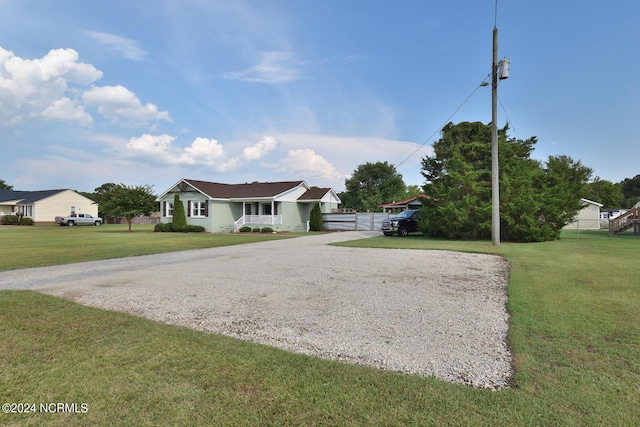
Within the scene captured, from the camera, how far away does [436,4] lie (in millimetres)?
13234

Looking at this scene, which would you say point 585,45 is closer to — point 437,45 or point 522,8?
point 522,8

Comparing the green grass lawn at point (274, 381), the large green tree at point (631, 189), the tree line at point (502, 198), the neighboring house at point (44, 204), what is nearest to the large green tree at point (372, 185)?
the tree line at point (502, 198)

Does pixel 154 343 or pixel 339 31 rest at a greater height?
pixel 339 31

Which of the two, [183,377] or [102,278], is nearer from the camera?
[183,377]

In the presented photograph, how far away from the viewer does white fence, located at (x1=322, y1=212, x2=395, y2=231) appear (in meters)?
27.5

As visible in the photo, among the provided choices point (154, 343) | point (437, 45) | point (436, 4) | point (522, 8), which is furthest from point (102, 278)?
point (522, 8)

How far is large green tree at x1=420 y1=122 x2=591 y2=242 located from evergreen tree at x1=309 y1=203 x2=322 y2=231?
10.7m

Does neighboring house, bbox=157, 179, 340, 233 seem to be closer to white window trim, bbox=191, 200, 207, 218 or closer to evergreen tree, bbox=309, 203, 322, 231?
white window trim, bbox=191, 200, 207, 218

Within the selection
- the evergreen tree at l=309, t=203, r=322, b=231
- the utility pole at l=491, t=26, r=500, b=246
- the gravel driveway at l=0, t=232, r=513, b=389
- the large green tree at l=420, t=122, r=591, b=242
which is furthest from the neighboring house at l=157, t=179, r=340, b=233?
the gravel driveway at l=0, t=232, r=513, b=389

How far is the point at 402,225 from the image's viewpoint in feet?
68.2

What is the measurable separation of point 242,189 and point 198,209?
15.3 feet

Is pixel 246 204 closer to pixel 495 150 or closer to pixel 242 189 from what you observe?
pixel 242 189

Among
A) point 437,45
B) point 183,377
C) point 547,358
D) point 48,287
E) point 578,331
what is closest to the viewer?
point 183,377

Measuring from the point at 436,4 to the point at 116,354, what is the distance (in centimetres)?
1545
